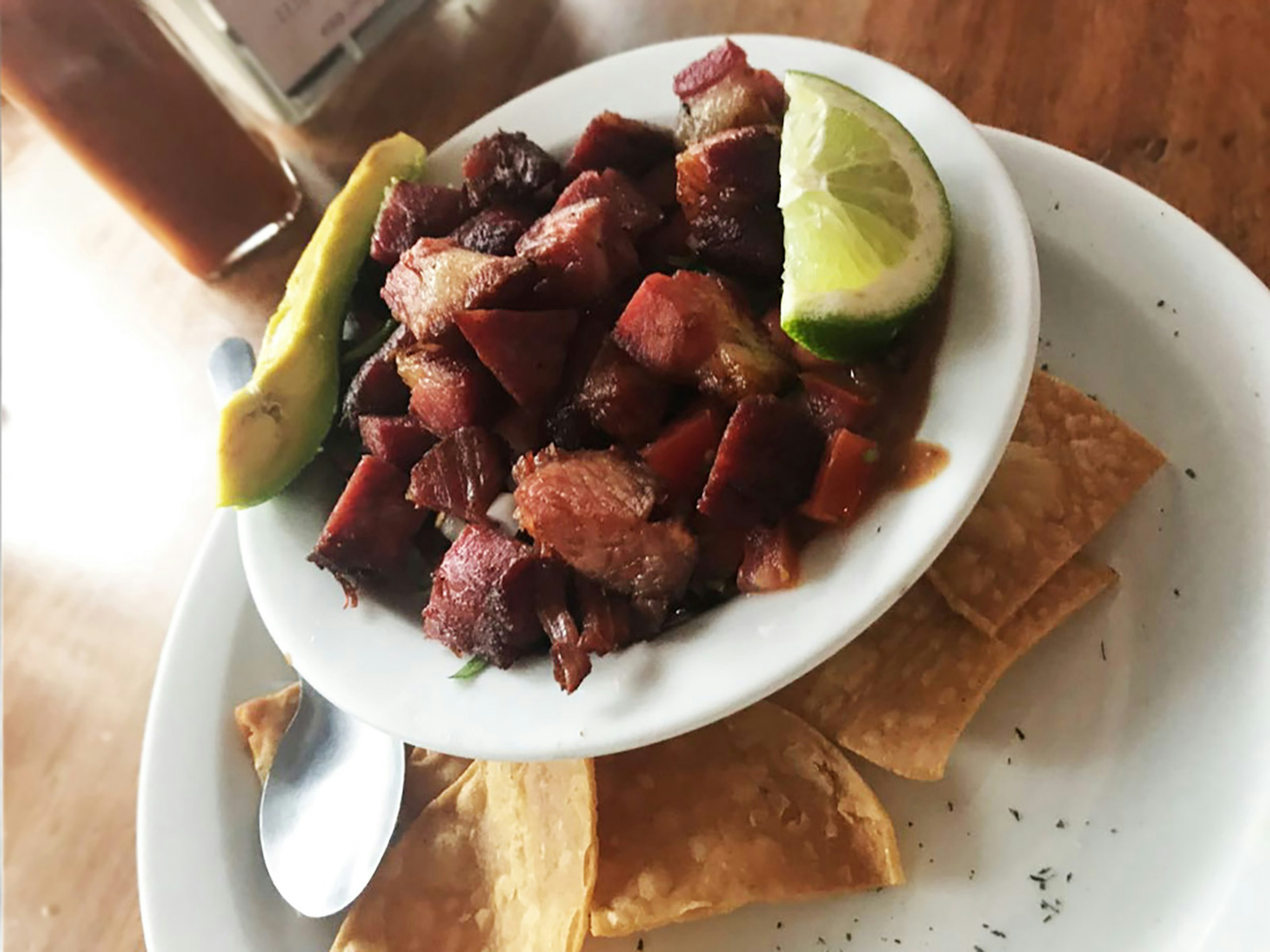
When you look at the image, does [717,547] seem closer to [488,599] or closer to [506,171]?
[488,599]

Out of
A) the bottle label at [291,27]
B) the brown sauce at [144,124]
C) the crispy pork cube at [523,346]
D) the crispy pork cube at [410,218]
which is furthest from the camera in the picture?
the bottle label at [291,27]

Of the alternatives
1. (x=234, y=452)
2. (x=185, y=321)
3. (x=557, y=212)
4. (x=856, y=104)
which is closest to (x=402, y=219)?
(x=557, y=212)

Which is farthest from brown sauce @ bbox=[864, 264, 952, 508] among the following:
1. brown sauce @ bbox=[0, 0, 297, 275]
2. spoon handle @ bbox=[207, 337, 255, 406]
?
brown sauce @ bbox=[0, 0, 297, 275]

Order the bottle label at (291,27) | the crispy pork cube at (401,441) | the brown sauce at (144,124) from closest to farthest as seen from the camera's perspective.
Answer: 1. the crispy pork cube at (401,441)
2. the brown sauce at (144,124)
3. the bottle label at (291,27)

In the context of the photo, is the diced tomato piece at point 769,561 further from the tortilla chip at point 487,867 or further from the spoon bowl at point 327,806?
the spoon bowl at point 327,806

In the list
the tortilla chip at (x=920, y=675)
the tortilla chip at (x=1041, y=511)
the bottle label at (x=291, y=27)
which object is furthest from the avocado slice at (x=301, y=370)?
the tortilla chip at (x=1041, y=511)

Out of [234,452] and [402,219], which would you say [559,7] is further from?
[234,452]

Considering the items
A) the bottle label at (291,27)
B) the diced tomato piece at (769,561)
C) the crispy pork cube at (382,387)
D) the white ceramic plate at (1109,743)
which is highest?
the bottle label at (291,27)
